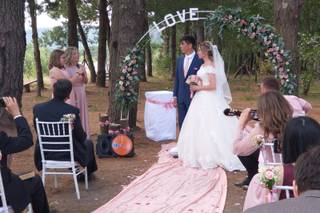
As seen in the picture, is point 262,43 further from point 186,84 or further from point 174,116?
point 174,116

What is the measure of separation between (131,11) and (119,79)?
145 cm

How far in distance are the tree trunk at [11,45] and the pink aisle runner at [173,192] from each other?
71.4 inches

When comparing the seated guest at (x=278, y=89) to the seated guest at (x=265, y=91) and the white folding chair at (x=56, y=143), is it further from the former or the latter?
the white folding chair at (x=56, y=143)

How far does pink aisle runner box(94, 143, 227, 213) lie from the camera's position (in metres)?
6.04

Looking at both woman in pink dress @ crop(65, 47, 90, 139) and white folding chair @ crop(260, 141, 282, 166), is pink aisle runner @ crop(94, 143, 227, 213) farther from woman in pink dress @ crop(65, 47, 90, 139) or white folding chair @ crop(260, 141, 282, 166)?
woman in pink dress @ crop(65, 47, 90, 139)

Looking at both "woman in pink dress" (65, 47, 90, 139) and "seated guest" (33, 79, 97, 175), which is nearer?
"seated guest" (33, 79, 97, 175)

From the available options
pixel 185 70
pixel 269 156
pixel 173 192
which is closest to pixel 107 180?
pixel 173 192

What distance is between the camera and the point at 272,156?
518cm

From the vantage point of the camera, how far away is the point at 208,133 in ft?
26.6

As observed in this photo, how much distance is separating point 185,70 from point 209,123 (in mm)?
1362

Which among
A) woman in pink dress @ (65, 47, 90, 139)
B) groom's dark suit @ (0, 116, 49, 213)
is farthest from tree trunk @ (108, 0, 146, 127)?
groom's dark suit @ (0, 116, 49, 213)

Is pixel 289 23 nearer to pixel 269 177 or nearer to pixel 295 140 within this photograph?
pixel 295 140

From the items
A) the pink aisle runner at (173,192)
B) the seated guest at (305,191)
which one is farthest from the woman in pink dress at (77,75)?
the seated guest at (305,191)

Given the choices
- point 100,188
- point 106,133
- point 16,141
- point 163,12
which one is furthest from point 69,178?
point 163,12
